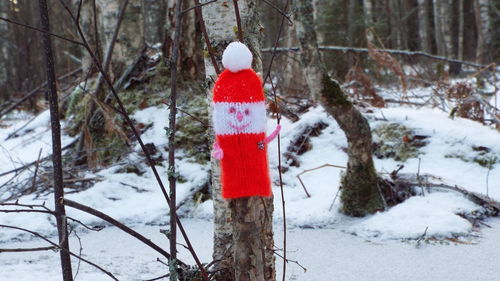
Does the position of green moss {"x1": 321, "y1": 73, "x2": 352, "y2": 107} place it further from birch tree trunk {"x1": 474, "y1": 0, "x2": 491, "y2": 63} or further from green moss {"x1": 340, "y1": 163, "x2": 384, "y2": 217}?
birch tree trunk {"x1": 474, "y1": 0, "x2": 491, "y2": 63}

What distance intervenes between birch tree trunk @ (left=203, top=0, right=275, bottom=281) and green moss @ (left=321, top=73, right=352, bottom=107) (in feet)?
4.14

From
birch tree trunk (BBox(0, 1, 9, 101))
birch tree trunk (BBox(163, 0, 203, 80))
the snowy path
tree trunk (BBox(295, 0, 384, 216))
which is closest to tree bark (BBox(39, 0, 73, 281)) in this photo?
the snowy path

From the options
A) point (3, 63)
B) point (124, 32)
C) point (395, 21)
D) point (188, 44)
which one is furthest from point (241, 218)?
point (395, 21)

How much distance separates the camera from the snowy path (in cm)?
210

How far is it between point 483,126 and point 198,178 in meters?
2.46

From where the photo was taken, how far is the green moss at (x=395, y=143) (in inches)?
144

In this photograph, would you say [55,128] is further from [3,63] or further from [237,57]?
[3,63]

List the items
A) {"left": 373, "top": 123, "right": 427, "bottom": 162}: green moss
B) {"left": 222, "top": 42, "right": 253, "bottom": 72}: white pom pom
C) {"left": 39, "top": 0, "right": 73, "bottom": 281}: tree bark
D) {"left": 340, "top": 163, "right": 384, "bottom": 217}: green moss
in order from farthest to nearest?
1. {"left": 373, "top": 123, "right": 427, "bottom": 162}: green moss
2. {"left": 340, "top": 163, "right": 384, "bottom": 217}: green moss
3. {"left": 39, "top": 0, "right": 73, "bottom": 281}: tree bark
4. {"left": 222, "top": 42, "right": 253, "bottom": 72}: white pom pom

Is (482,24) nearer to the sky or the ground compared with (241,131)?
nearer to the sky

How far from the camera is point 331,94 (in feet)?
9.29

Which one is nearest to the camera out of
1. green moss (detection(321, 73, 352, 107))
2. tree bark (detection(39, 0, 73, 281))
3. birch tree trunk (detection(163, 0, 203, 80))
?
tree bark (detection(39, 0, 73, 281))

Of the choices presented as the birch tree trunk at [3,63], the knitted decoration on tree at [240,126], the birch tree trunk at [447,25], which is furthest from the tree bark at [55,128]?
the birch tree trunk at [447,25]

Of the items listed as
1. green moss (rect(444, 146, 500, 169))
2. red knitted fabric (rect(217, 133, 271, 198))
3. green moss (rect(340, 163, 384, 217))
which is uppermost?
red knitted fabric (rect(217, 133, 271, 198))

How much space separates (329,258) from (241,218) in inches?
51.8
